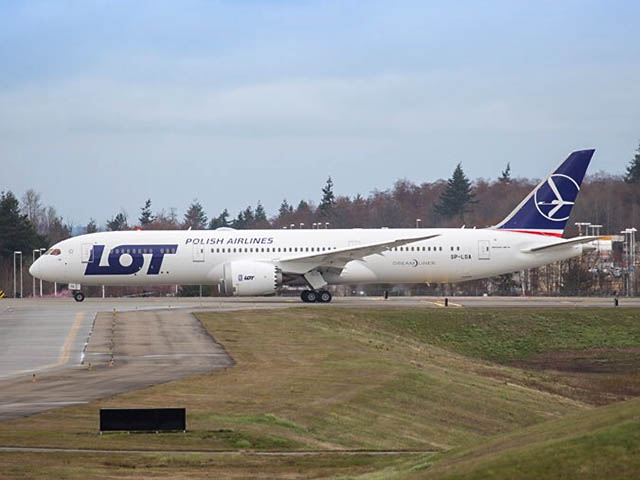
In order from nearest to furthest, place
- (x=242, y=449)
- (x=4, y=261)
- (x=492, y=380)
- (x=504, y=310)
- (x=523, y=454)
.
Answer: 1. (x=523, y=454)
2. (x=242, y=449)
3. (x=492, y=380)
4. (x=504, y=310)
5. (x=4, y=261)

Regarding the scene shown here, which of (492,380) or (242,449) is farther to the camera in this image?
(492,380)

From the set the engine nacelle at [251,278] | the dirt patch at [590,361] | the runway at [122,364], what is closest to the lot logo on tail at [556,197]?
the dirt patch at [590,361]

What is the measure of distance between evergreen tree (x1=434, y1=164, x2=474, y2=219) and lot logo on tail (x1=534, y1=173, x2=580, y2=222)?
306 ft

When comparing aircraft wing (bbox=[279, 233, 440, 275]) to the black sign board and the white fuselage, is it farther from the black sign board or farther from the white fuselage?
the black sign board

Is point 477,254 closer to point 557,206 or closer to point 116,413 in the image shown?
point 557,206

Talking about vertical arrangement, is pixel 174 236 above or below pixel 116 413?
above

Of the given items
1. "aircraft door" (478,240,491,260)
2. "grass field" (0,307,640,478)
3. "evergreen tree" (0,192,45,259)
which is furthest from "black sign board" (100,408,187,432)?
"evergreen tree" (0,192,45,259)

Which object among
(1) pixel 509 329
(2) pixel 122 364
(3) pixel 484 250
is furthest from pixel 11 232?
(2) pixel 122 364

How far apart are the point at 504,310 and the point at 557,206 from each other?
846 centimetres

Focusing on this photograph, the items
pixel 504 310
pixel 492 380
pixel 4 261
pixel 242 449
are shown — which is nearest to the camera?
pixel 242 449

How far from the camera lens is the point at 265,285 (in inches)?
2106

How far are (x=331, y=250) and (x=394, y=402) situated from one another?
28.5 m

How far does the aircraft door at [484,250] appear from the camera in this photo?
56.0m

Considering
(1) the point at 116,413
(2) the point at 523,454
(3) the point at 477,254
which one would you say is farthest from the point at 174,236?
(2) the point at 523,454
